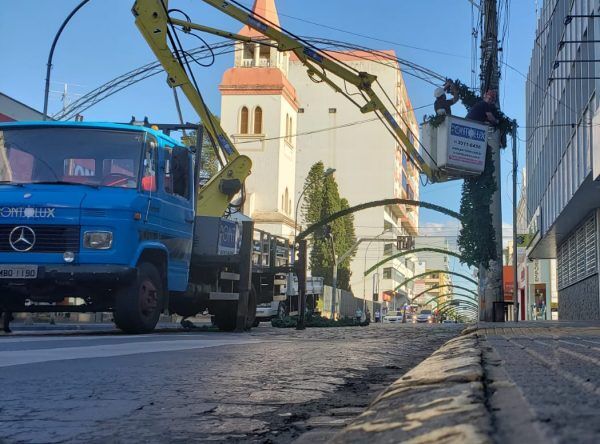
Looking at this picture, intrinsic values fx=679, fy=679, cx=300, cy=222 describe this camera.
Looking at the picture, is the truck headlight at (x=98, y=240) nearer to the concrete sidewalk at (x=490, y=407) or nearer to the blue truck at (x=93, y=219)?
the blue truck at (x=93, y=219)

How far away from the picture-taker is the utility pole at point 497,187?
52.6ft

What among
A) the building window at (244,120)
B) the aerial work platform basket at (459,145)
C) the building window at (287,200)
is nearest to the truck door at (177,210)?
the aerial work platform basket at (459,145)

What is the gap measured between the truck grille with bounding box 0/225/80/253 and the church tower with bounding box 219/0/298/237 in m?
48.9

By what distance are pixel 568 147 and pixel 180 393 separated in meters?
19.5

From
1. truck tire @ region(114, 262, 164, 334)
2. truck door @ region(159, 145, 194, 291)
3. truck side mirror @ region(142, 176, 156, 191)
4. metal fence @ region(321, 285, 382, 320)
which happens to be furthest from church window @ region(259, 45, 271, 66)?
truck tire @ region(114, 262, 164, 334)

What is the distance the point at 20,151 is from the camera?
30.1 feet

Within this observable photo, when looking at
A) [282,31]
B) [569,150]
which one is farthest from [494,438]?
[569,150]

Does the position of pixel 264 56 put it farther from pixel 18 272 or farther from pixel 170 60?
pixel 18 272

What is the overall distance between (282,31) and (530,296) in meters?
35.8

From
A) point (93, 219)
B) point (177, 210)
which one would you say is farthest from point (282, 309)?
point (93, 219)

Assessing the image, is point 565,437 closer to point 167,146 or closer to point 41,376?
point 41,376

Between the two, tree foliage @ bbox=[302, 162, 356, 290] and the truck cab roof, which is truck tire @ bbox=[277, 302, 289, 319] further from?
tree foliage @ bbox=[302, 162, 356, 290]

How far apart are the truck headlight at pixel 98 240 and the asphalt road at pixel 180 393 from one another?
277cm

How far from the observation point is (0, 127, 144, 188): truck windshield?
906cm
